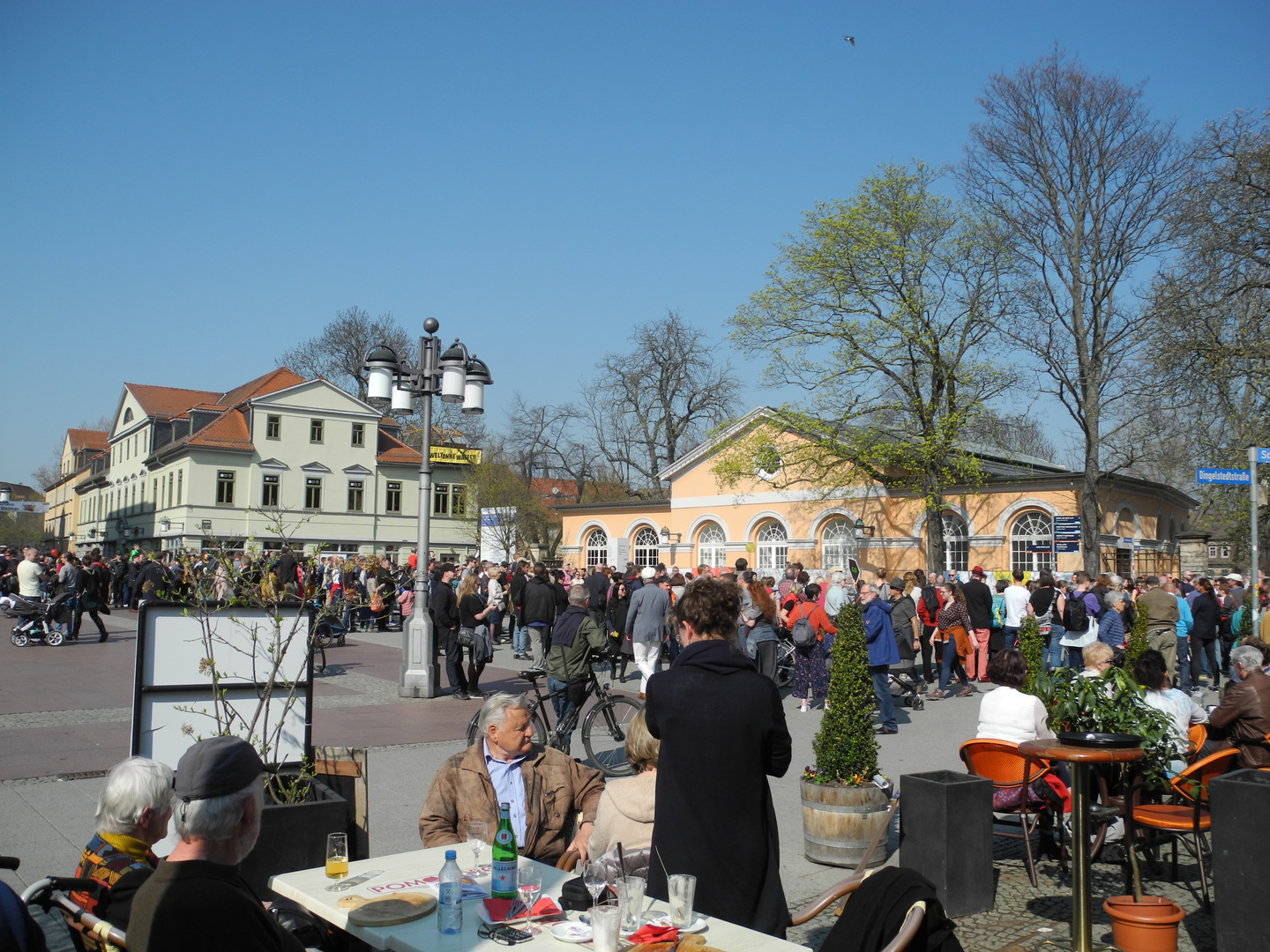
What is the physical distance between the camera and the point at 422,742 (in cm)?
1073

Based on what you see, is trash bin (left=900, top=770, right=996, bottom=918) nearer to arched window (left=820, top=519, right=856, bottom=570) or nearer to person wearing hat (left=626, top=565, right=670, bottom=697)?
person wearing hat (left=626, top=565, right=670, bottom=697)

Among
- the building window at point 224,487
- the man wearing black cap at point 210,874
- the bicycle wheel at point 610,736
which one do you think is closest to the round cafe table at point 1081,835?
the man wearing black cap at point 210,874

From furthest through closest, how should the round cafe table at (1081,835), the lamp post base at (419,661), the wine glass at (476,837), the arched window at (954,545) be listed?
1. the arched window at (954,545)
2. the lamp post base at (419,661)
3. the round cafe table at (1081,835)
4. the wine glass at (476,837)

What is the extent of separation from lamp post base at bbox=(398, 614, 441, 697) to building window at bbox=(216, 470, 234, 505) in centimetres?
4527

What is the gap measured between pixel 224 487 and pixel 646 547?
996 inches

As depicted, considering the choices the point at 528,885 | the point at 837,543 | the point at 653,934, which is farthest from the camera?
the point at 837,543

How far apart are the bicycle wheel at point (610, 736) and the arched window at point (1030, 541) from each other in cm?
2421

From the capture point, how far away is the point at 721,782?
3707mm

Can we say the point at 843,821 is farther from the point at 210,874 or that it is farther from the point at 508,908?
the point at 210,874

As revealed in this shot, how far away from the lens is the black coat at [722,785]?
3.65 meters

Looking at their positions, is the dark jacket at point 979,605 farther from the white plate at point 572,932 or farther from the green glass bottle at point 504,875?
the white plate at point 572,932

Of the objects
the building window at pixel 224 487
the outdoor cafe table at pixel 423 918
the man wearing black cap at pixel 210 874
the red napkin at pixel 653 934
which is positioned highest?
the building window at pixel 224 487

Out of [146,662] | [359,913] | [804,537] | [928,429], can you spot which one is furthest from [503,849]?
[804,537]

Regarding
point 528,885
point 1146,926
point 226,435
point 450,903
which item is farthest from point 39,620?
point 226,435
